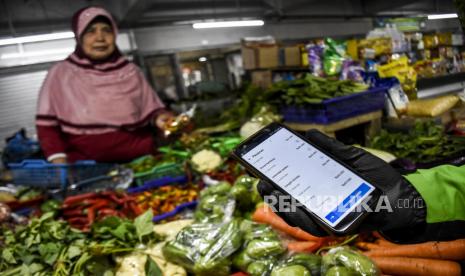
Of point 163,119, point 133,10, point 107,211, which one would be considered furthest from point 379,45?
point 133,10

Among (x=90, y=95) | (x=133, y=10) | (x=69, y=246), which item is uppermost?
(x=133, y=10)

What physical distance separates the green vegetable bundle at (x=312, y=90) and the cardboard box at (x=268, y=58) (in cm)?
230

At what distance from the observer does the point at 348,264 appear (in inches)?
41.9

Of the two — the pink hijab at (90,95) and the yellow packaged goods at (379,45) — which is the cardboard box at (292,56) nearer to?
the yellow packaged goods at (379,45)

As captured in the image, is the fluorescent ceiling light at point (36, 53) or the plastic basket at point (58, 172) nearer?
the plastic basket at point (58, 172)

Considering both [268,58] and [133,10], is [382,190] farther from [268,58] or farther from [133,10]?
[133,10]

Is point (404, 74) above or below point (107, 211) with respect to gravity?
above

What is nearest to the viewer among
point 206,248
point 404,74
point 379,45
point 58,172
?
point 206,248

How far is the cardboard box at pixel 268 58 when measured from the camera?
5.36 m

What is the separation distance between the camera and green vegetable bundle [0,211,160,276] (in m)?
1.48

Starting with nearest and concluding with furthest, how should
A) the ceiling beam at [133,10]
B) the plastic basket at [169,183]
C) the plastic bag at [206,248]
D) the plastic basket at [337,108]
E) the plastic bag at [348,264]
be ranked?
1. the plastic bag at [348,264]
2. the plastic bag at [206,248]
3. the plastic basket at [169,183]
4. the plastic basket at [337,108]
5. the ceiling beam at [133,10]

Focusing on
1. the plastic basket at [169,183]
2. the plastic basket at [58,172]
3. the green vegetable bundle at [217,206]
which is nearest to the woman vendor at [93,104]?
the plastic basket at [58,172]

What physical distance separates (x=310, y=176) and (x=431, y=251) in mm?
744

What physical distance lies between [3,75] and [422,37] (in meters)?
5.67
